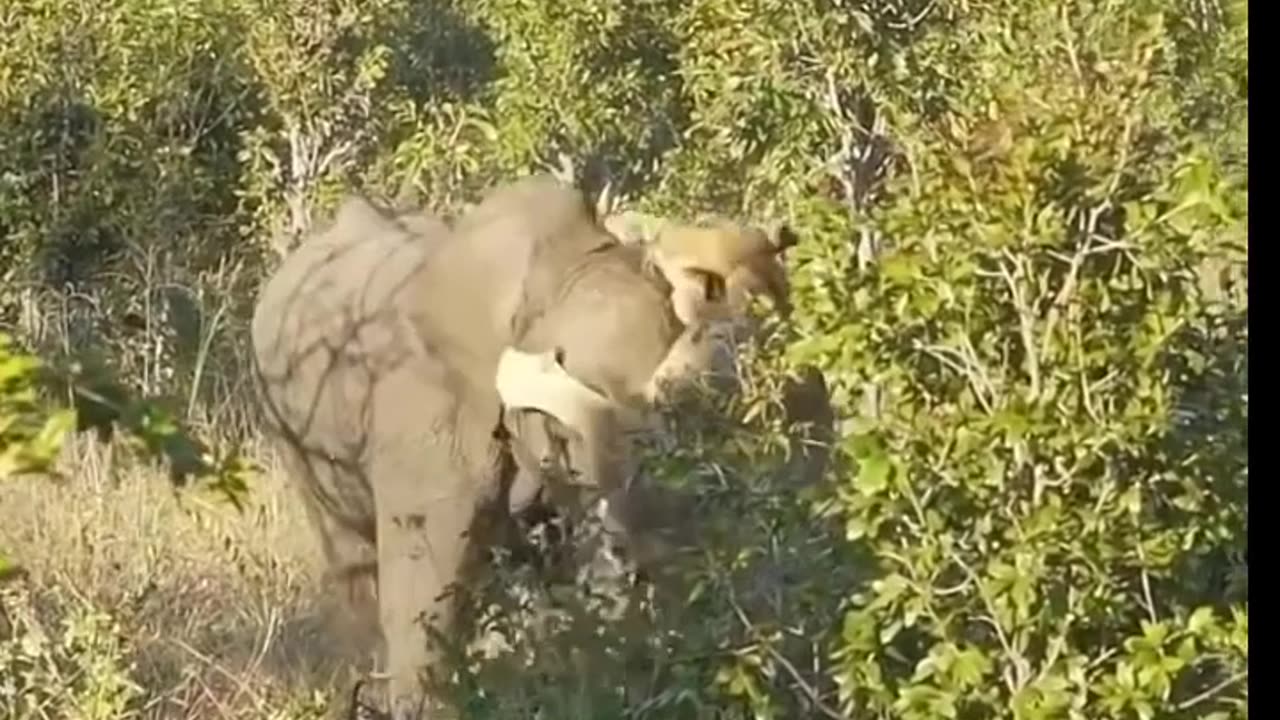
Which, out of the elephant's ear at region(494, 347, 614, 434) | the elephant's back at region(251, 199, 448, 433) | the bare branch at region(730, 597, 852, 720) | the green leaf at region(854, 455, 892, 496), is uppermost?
the elephant's back at region(251, 199, 448, 433)

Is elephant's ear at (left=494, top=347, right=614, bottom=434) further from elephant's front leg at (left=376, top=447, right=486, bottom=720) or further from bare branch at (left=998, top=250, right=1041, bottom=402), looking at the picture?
bare branch at (left=998, top=250, right=1041, bottom=402)

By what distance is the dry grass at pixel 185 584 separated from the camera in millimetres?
Answer: 1528

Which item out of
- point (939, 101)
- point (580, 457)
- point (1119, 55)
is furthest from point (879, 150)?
point (580, 457)

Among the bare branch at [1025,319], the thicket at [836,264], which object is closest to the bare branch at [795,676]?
the thicket at [836,264]

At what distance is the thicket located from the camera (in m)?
1.44

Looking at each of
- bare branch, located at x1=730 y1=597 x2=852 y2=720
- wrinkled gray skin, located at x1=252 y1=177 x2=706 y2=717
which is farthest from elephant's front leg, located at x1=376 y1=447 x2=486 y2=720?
bare branch, located at x1=730 y1=597 x2=852 y2=720

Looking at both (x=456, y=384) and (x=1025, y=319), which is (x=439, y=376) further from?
(x=1025, y=319)

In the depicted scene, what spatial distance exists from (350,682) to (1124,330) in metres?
0.52

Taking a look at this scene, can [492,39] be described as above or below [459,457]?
above

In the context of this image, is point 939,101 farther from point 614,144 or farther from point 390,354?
point 390,354

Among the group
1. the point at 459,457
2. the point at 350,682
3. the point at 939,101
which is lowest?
the point at 350,682

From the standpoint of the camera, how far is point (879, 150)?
1468 millimetres

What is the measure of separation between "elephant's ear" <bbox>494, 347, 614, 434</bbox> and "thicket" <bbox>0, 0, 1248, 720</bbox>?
2.6 inches

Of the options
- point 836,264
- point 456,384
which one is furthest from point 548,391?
point 836,264
